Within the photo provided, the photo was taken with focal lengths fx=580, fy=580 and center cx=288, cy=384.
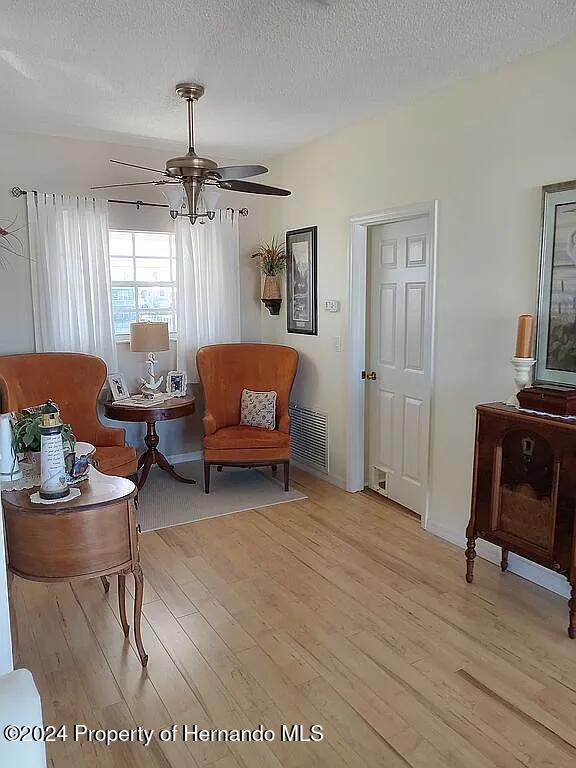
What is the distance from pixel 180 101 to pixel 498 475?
297 centimetres

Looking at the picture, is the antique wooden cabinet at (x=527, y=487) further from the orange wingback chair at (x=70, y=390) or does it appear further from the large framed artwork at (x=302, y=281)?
the orange wingback chair at (x=70, y=390)

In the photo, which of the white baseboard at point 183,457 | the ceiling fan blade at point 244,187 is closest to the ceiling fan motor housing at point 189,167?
the ceiling fan blade at point 244,187

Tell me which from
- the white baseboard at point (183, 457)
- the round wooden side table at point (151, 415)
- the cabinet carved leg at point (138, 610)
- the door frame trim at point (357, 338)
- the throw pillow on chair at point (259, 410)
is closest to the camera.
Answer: the cabinet carved leg at point (138, 610)

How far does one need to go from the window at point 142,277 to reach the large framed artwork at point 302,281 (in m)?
1.05

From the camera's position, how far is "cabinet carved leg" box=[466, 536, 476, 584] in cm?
314

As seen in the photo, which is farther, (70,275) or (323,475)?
(323,475)

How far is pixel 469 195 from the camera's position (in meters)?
3.42

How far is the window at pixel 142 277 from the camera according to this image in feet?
16.3

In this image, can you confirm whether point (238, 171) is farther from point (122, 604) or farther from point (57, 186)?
point (122, 604)

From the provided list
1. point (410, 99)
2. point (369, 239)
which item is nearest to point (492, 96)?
point (410, 99)

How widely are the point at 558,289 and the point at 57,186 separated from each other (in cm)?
378

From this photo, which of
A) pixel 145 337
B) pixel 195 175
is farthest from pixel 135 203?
pixel 195 175

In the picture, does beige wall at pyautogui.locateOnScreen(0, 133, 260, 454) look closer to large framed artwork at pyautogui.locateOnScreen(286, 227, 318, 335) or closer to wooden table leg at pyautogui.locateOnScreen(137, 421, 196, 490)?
wooden table leg at pyautogui.locateOnScreen(137, 421, 196, 490)

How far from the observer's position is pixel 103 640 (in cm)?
270
